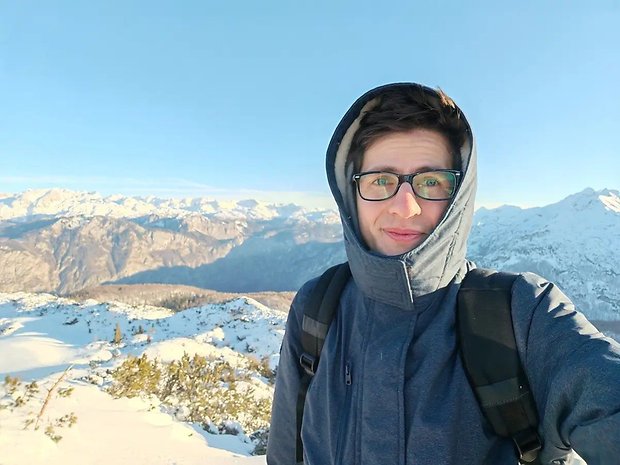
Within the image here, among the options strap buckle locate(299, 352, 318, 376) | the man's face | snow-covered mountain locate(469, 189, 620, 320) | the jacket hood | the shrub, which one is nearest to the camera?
the jacket hood

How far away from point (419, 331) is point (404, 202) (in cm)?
51

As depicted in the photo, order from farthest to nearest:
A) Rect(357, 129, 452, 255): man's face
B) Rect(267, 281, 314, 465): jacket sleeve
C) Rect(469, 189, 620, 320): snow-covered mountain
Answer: Rect(469, 189, 620, 320): snow-covered mountain → Rect(267, 281, 314, 465): jacket sleeve → Rect(357, 129, 452, 255): man's face

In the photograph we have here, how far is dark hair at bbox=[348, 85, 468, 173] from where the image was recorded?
155 cm

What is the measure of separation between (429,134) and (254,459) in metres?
5.57

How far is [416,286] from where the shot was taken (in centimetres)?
144

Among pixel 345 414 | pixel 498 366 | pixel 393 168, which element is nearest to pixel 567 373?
pixel 498 366

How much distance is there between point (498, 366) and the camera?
1263 millimetres

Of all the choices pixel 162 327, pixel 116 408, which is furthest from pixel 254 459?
pixel 162 327

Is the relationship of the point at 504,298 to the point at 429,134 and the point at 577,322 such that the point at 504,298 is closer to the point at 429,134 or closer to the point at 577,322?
the point at 577,322

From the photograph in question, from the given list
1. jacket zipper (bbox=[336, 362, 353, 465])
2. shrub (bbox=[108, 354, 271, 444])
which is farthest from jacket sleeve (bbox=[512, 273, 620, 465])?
shrub (bbox=[108, 354, 271, 444])

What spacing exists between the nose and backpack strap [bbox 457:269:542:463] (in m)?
0.40

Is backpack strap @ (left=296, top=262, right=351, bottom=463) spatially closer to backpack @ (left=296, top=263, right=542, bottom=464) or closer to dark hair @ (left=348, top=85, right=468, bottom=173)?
backpack @ (left=296, top=263, right=542, bottom=464)

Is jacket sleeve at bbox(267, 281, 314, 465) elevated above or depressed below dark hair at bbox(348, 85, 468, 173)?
below

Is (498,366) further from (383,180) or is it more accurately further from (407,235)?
(383,180)
